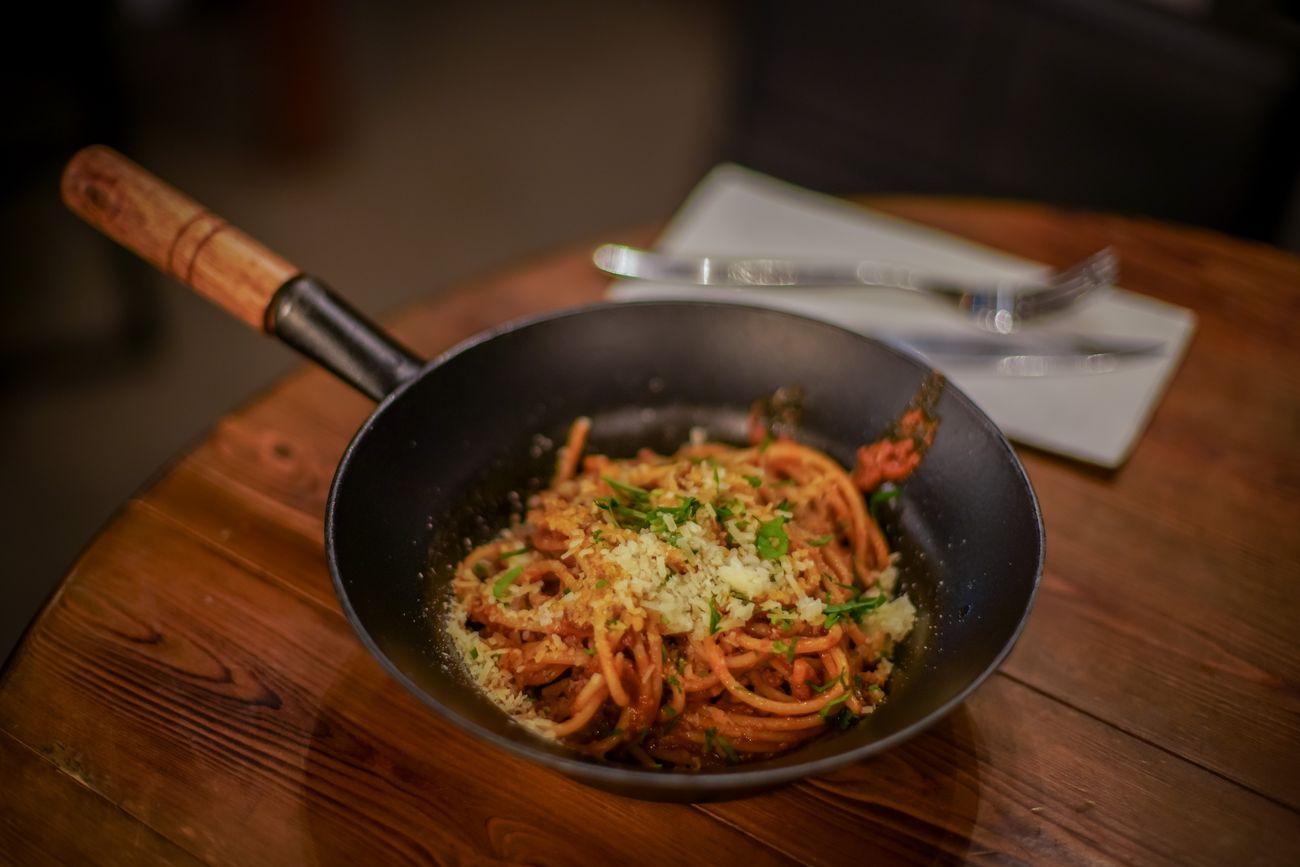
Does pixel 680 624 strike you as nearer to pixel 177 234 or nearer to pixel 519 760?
pixel 519 760

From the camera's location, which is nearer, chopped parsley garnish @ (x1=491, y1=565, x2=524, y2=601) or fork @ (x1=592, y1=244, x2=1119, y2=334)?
chopped parsley garnish @ (x1=491, y1=565, x2=524, y2=601)

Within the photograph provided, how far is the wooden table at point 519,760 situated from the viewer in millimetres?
980

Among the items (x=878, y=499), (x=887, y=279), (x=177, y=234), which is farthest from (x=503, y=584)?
(x=887, y=279)

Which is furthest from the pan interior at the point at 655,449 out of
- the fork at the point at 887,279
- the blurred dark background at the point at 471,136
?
the blurred dark background at the point at 471,136

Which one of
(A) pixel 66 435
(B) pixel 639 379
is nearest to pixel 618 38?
(A) pixel 66 435

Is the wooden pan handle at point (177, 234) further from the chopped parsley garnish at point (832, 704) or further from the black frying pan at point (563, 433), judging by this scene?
the chopped parsley garnish at point (832, 704)

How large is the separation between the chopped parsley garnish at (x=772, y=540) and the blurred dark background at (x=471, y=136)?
1.83 m

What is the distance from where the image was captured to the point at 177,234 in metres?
1.22

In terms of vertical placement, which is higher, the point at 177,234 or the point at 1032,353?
the point at 177,234

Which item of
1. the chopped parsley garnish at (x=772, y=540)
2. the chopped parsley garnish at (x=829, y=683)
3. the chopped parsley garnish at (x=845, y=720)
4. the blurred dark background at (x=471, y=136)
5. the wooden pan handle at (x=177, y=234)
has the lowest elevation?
the blurred dark background at (x=471, y=136)

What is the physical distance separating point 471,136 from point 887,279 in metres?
2.51

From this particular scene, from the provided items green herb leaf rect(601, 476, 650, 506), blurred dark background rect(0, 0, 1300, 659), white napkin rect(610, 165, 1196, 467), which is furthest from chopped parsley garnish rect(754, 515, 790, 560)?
blurred dark background rect(0, 0, 1300, 659)

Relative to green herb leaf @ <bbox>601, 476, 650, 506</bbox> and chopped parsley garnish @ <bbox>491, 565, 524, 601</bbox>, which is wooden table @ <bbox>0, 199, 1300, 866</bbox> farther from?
green herb leaf @ <bbox>601, 476, 650, 506</bbox>

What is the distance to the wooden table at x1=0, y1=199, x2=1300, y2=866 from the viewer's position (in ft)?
3.22
